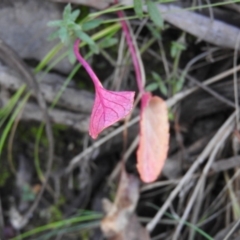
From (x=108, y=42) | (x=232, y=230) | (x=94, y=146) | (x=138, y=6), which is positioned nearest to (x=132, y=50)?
(x=108, y=42)

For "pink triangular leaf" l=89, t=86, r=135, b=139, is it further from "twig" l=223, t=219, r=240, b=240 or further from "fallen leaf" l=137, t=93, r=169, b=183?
"twig" l=223, t=219, r=240, b=240

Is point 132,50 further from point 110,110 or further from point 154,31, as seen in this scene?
point 110,110

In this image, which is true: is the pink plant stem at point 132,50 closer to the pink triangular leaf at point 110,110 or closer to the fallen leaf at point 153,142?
the fallen leaf at point 153,142

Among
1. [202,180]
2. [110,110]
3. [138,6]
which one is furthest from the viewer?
[202,180]

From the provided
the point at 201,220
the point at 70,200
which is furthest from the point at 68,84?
the point at 201,220

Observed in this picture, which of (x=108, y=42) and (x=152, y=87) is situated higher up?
(x=108, y=42)

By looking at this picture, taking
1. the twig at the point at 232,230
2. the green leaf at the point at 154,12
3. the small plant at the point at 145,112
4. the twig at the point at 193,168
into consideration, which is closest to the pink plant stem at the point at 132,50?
the small plant at the point at 145,112
